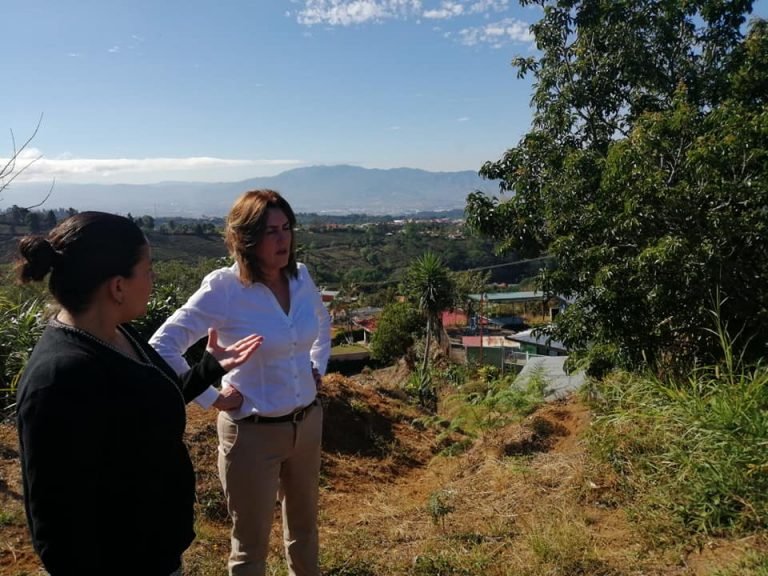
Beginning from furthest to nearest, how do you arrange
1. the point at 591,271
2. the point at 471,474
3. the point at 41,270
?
the point at 591,271 < the point at 471,474 < the point at 41,270

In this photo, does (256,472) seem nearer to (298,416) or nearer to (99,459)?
(298,416)

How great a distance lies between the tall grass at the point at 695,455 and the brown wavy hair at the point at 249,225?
2146mm

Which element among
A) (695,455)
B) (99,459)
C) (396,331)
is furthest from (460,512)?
(396,331)

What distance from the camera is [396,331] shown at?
2448 centimetres

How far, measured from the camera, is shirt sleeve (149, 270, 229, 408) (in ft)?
6.44

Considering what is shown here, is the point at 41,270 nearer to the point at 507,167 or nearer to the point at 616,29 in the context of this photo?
the point at 507,167

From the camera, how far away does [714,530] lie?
8.59 ft

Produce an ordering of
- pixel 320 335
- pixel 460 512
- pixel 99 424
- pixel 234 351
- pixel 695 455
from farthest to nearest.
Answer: pixel 460 512 < pixel 695 455 < pixel 320 335 < pixel 234 351 < pixel 99 424

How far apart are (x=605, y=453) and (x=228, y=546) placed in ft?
7.17

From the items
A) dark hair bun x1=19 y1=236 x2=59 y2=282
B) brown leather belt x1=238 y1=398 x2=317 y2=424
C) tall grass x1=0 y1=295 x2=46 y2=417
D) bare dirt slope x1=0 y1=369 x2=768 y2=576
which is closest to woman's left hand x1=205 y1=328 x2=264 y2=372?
brown leather belt x1=238 y1=398 x2=317 y2=424

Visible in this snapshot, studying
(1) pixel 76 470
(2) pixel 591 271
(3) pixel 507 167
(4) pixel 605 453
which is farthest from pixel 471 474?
(3) pixel 507 167

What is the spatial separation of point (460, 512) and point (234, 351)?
2.06 meters

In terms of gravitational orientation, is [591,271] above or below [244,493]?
above

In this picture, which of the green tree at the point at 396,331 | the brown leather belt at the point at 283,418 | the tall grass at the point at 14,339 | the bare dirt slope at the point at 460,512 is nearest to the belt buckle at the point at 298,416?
the brown leather belt at the point at 283,418
